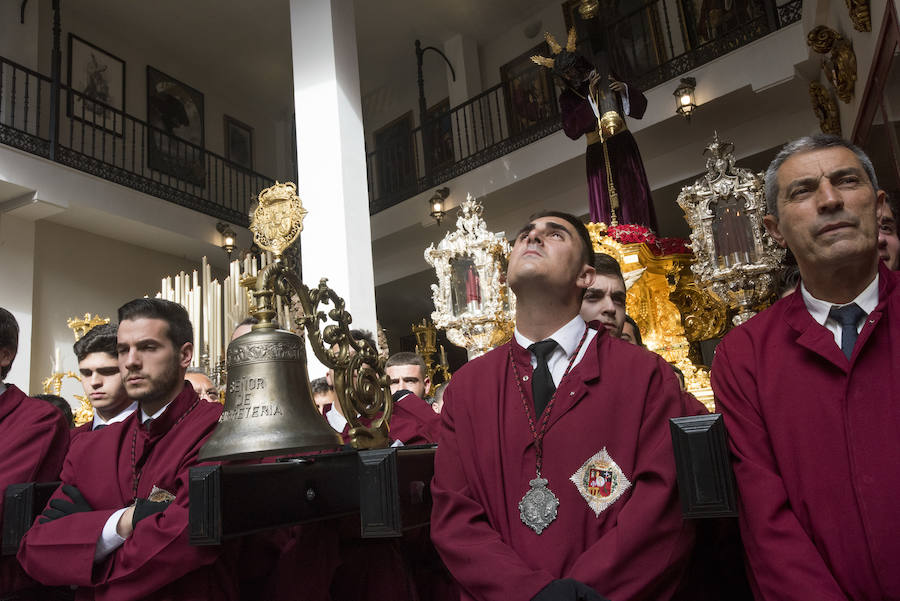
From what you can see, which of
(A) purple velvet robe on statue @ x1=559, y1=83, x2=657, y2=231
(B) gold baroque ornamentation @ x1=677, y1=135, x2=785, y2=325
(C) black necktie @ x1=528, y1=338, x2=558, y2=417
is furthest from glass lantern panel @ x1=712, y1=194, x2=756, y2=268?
(A) purple velvet robe on statue @ x1=559, y1=83, x2=657, y2=231

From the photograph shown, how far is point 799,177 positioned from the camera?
68.3 inches

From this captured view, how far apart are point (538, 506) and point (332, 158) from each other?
16.3ft

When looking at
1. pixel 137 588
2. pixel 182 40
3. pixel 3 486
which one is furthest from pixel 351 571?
pixel 182 40

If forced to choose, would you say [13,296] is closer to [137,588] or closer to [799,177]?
[137,588]

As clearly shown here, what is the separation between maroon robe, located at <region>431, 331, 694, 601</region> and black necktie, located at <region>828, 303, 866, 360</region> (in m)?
0.43

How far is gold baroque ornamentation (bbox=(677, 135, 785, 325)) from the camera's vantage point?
390 centimetres

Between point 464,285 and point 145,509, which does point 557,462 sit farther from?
point 464,285

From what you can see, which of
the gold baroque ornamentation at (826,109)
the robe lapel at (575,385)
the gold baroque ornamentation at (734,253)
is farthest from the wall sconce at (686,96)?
the robe lapel at (575,385)

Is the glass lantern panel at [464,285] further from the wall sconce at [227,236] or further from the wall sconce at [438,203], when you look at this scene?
the wall sconce at [227,236]

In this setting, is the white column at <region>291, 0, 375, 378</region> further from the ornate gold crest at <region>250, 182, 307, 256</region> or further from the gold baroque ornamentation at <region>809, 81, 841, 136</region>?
the gold baroque ornamentation at <region>809, 81, 841, 136</region>

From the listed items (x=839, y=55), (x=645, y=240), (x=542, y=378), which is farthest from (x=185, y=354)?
(x=839, y=55)

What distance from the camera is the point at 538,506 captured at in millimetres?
1767

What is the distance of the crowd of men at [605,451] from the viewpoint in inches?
59.3

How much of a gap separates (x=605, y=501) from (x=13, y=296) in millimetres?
10238
